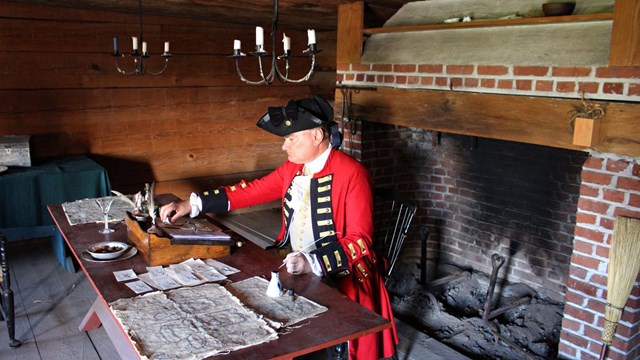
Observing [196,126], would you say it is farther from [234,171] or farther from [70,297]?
[70,297]

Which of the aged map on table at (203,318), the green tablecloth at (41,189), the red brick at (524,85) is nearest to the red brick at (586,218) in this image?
the red brick at (524,85)

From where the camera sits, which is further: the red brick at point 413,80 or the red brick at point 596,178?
the red brick at point 413,80

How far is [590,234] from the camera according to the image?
107 inches

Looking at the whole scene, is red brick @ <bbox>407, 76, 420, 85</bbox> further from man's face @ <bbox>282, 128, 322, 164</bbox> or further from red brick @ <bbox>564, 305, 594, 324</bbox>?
red brick @ <bbox>564, 305, 594, 324</bbox>

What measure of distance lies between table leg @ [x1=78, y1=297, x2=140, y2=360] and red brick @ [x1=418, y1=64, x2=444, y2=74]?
229 cm

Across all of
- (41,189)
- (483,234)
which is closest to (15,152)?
(41,189)

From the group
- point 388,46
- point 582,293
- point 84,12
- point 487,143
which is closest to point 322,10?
point 388,46

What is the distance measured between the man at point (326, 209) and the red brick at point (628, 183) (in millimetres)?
1197

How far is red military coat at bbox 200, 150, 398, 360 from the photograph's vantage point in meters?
2.24

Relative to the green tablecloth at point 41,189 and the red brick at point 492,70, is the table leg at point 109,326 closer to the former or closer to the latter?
the green tablecloth at point 41,189

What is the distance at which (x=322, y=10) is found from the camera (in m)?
4.13

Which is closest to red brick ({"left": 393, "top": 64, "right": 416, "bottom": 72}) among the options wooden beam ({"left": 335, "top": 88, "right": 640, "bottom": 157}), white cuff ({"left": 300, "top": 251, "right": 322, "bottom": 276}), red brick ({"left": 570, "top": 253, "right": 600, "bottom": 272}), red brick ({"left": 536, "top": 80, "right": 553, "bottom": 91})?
wooden beam ({"left": 335, "top": 88, "right": 640, "bottom": 157})

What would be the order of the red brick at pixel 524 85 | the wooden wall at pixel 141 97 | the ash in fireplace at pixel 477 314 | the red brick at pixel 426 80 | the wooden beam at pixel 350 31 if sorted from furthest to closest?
the wooden wall at pixel 141 97 → the wooden beam at pixel 350 31 → the red brick at pixel 426 80 → the ash in fireplace at pixel 477 314 → the red brick at pixel 524 85

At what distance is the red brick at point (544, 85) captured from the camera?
2807mm
